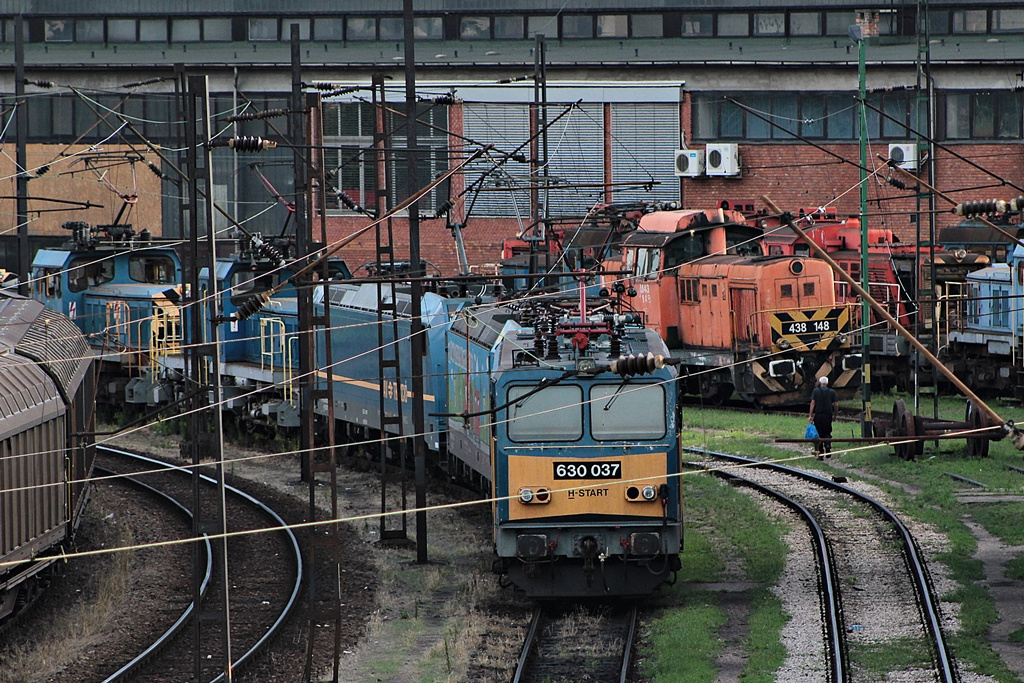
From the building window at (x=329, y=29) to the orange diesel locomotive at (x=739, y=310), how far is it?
1809cm

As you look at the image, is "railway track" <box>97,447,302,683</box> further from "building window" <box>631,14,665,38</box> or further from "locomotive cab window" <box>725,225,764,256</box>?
"building window" <box>631,14,665,38</box>

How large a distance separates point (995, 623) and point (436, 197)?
110ft

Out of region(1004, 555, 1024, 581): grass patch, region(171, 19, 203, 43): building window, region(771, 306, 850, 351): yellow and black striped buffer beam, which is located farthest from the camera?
region(171, 19, 203, 43): building window

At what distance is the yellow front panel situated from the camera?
1466cm

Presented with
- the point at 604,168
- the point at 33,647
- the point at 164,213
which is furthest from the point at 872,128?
the point at 33,647

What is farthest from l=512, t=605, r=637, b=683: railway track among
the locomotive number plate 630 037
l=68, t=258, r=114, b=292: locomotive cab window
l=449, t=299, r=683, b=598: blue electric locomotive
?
l=68, t=258, r=114, b=292: locomotive cab window

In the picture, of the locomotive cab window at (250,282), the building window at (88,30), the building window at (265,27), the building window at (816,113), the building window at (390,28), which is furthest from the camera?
the building window at (88,30)

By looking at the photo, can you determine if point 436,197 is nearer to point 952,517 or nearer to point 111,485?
point 111,485

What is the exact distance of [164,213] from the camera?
154ft

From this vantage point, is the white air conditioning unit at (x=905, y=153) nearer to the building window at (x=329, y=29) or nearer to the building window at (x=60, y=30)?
the building window at (x=329, y=29)

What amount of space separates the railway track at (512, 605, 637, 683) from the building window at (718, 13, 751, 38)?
111ft

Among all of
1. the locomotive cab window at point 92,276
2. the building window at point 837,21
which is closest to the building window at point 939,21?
the building window at point 837,21

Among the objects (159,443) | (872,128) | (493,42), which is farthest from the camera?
(493,42)

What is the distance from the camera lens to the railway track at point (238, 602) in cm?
1431
